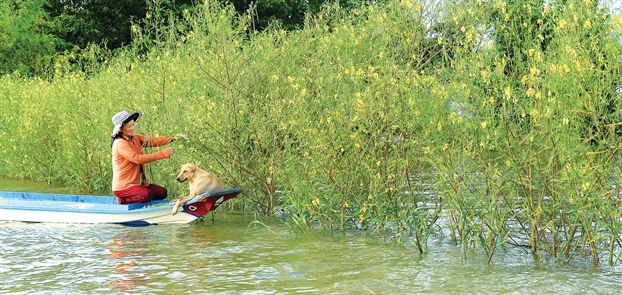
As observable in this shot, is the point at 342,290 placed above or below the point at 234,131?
below

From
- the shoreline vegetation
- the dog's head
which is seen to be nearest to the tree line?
the shoreline vegetation

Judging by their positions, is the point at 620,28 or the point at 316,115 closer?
the point at 620,28

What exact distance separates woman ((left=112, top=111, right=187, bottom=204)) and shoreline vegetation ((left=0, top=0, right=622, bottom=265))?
0.62 metres

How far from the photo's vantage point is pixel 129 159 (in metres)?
11.2

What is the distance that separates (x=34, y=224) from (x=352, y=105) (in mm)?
5387

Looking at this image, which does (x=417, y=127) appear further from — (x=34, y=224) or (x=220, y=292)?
(x=34, y=224)

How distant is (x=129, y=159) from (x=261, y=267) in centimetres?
356

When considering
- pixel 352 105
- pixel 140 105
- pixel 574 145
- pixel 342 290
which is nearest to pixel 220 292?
pixel 342 290

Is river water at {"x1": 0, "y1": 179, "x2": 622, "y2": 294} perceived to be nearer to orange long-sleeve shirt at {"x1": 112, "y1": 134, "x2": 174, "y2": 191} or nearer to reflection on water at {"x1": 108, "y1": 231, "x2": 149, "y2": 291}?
reflection on water at {"x1": 108, "y1": 231, "x2": 149, "y2": 291}

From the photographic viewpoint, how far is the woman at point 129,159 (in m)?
11.3

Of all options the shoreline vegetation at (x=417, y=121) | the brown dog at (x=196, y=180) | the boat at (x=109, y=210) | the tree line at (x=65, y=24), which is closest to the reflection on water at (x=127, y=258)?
the boat at (x=109, y=210)

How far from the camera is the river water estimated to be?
24.7 ft

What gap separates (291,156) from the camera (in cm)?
1059

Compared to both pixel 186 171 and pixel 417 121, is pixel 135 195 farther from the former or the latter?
→ pixel 417 121
